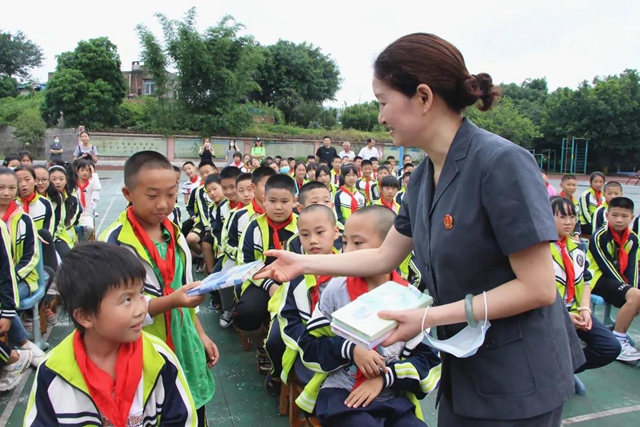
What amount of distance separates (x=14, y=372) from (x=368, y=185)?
6099mm

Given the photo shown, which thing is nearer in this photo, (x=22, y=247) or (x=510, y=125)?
(x=22, y=247)

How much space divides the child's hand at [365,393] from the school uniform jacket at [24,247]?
8.16 ft

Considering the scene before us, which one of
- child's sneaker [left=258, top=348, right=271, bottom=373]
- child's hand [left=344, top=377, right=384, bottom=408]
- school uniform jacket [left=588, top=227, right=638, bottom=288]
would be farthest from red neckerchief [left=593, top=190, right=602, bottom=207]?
child's hand [left=344, top=377, right=384, bottom=408]

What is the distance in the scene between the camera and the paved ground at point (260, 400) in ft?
9.15

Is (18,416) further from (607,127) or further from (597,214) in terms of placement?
(607,127)

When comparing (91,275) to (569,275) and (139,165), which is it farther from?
(569,275)

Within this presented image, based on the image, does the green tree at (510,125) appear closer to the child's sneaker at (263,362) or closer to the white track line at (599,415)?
the white track line at (599,415)

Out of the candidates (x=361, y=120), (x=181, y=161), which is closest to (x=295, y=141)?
(x=181, y=161)

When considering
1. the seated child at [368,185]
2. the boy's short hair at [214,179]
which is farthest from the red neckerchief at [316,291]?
the seated child at [368,185]

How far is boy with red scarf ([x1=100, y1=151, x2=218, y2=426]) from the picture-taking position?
83.5 inches

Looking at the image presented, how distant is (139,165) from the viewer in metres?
2.22

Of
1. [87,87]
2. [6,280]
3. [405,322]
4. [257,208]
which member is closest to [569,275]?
[405,322]

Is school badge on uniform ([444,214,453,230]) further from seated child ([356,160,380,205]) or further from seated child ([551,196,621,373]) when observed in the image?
seated child ([356,160,380,205])

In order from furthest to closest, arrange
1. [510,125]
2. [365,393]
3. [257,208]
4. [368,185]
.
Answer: [510,125] < [368,185] < [257,208] < [365,393]
